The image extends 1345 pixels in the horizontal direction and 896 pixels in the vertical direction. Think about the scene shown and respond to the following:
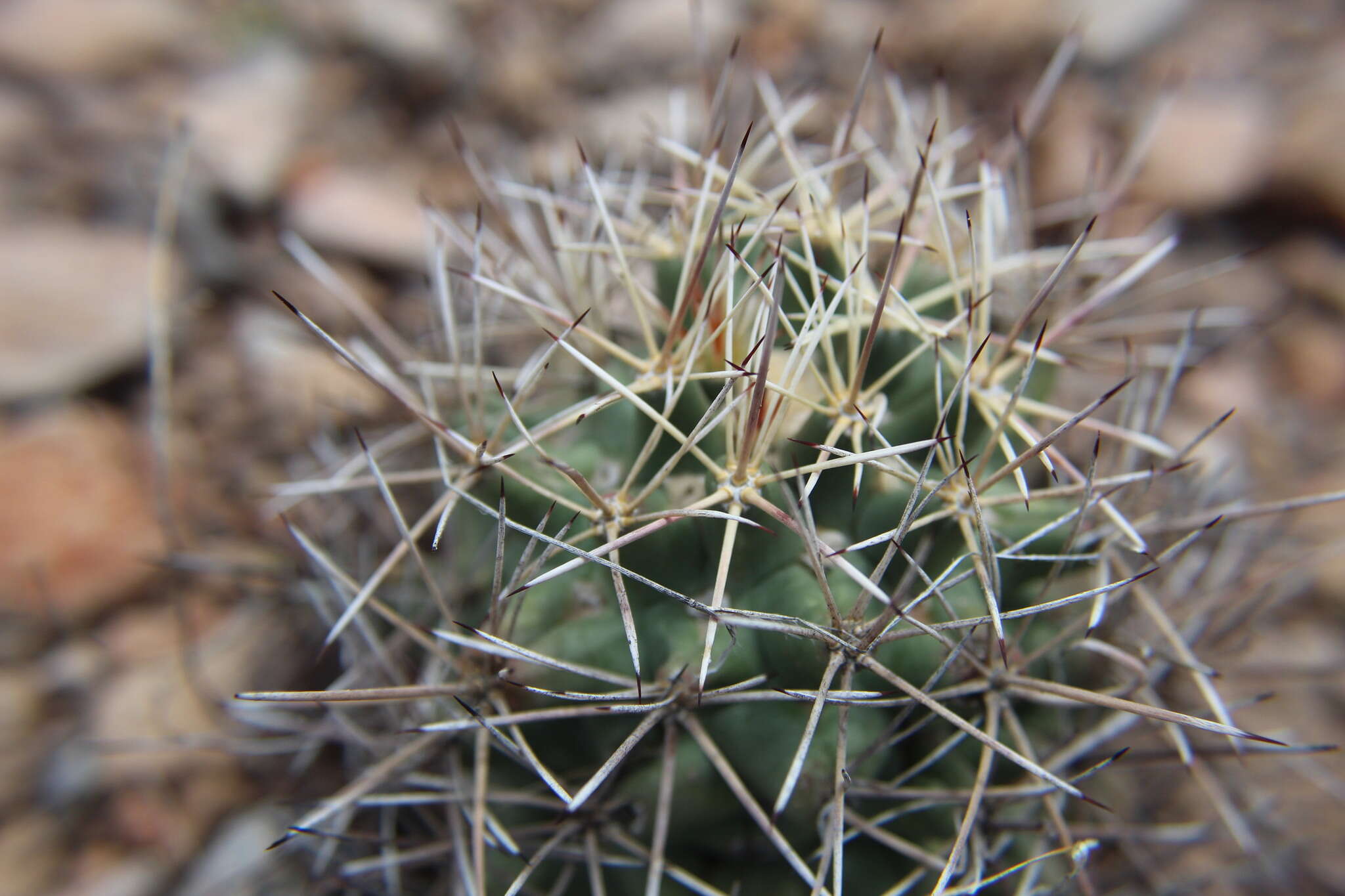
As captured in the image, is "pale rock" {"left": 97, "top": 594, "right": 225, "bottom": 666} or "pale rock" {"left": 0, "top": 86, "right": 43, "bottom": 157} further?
"pale rock" {"left": 0, "top": 86, "right": 43, "bottom": 157}

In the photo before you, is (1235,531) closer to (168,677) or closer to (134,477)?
(168,677)

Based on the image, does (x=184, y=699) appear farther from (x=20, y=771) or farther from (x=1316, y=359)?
(x=1316, y=359)

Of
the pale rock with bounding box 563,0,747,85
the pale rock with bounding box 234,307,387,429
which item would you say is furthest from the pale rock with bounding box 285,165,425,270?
the pale rock with bounding box 563,0,747,85

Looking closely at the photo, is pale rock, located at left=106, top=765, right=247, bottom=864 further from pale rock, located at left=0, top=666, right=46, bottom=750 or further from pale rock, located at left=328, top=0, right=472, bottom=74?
pale rock, located at left=328, top=0, right=472, bottom=74

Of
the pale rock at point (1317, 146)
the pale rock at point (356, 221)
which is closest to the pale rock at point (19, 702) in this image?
the pale rock at point (356, 221)

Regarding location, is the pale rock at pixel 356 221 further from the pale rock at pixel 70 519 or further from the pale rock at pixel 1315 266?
the pale rock at pixel 1315 266

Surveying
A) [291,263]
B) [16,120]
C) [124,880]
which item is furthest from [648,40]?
[124,880]
